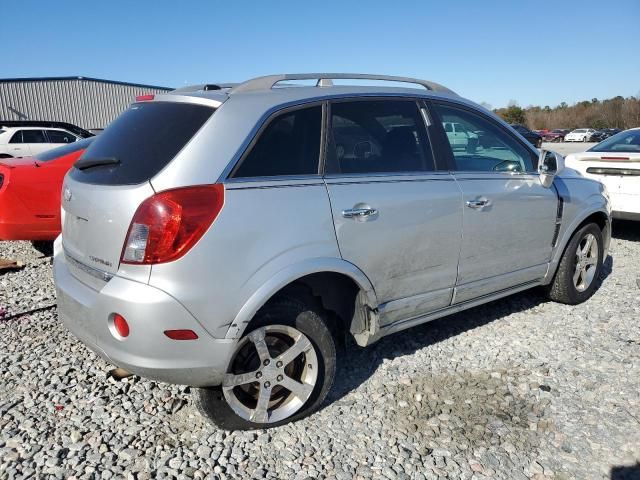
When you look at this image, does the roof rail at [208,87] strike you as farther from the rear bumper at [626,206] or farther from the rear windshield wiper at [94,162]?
the rear bumper at [626,206]

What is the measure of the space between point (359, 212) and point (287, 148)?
0.51 meters

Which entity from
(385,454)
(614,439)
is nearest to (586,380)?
(614,439)

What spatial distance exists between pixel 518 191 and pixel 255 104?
80.3 inches

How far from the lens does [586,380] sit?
319 cm

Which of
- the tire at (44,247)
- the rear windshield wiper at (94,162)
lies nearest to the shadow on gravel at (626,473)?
the rear windshield wiper at (94,162)

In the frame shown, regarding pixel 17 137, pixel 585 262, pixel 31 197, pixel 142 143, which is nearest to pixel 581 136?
pixel 17 137

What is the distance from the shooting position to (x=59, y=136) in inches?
612

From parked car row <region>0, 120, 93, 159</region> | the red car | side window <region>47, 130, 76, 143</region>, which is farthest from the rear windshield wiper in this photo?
side window <region>47, 130, 76, 143</region>

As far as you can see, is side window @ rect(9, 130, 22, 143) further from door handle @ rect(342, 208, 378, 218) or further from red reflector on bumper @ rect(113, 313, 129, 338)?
door handle @ rect(342, 208, 378, 218)

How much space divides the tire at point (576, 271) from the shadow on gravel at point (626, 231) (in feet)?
9.27

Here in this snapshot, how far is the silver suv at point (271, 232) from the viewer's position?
2.23 metres

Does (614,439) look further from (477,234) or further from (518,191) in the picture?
(518,191)

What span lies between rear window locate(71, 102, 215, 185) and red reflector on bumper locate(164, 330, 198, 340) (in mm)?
696

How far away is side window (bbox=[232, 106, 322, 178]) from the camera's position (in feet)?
8.03
